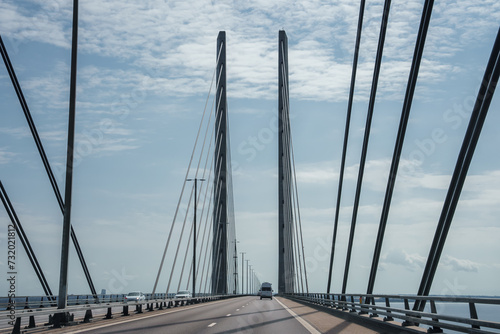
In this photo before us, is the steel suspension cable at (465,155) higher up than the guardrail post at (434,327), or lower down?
higher up

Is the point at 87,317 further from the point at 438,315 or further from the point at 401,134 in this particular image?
the point at 438,315

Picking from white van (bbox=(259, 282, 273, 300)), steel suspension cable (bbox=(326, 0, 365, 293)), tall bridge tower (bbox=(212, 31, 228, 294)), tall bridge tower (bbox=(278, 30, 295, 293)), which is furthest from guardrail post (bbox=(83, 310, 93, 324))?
white van (bbox=(259, 282, 273, 300))

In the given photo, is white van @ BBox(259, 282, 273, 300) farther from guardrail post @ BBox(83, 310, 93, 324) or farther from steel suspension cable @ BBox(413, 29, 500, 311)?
steel suspension cable @ BBox(413, 29, 500, 311)

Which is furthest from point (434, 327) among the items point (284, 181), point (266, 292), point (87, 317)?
point (266, 292)

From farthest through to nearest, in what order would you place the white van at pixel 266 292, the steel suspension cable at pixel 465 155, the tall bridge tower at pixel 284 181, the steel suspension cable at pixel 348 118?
the white van at pixel 266 292
the tall bridge tower at pixel 284 181
the steel suspension cable at pixel 348 118
the steel suspension cable at pixel 465 155

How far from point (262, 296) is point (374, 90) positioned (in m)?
50.0

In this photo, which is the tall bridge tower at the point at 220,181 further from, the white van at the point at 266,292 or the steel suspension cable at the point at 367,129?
the steel suspension cable at the point at 367,129

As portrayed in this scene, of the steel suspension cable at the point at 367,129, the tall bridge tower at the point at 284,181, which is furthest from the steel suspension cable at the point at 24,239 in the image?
the tall bridge tower at the point at 284,181

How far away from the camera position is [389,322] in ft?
53.0

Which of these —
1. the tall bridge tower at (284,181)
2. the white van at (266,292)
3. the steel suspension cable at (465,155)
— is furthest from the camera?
the white van at (266,292)

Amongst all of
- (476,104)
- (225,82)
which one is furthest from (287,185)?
(476,104)

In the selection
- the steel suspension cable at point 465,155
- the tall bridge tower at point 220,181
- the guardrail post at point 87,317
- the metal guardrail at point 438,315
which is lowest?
the guardrail post at point 87,317

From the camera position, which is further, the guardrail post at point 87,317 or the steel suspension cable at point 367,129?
the steel suspension cable at point 367,129

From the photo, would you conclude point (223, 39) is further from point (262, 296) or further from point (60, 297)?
point (60, 297)
